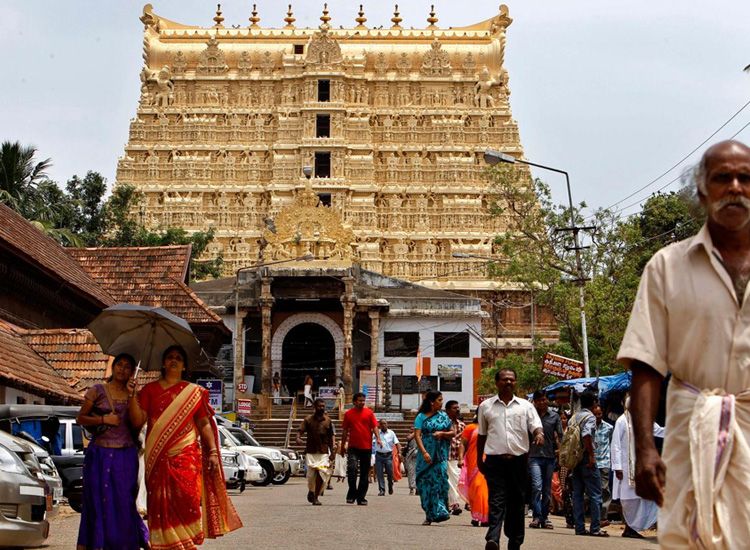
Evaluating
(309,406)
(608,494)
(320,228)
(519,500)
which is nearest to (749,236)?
(519,500)

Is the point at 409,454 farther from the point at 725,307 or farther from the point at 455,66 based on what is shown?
the point at 455,66

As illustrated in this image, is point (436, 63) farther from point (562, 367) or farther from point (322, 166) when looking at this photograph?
point (562, 367)

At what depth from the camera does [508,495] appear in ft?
38.8

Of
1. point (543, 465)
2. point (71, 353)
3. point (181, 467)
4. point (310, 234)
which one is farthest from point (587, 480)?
point (310, 234)

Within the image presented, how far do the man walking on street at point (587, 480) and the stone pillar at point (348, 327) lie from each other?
33367mm

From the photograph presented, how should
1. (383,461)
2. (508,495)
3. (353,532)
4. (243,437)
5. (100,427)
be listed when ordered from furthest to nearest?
(243,437) < (383,461) < (353,532) < (508,495) < (100,427)

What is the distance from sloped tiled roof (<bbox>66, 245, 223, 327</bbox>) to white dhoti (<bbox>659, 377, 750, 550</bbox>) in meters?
25.3

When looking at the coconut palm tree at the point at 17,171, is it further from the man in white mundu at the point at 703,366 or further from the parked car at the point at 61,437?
the man in white mundu at the point at 703,366

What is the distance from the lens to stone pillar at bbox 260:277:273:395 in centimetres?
4931

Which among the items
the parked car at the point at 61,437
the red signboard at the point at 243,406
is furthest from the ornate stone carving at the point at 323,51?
the parked car at the point at 61,437

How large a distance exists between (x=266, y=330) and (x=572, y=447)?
34.2 metres

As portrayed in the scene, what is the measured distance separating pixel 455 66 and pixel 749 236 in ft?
217

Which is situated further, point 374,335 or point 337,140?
point 337,140

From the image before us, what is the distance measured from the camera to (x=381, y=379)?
160 feet
